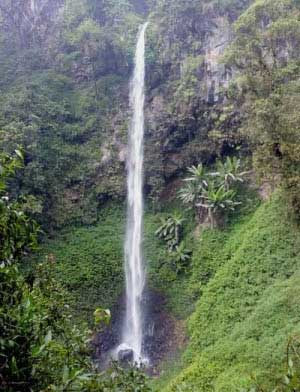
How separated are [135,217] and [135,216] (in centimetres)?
6

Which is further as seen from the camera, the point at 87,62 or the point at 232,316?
the point at 87,62

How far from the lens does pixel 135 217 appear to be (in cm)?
1970

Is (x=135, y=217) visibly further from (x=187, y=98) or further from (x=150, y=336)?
(x=187, y=98)

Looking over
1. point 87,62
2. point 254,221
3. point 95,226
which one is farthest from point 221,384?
point 87,62

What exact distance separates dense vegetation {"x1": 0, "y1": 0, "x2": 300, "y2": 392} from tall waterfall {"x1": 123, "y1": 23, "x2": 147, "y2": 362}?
397 millimetres

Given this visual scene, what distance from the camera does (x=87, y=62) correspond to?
2469 centimetres

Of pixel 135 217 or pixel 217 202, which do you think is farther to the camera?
pixel 135 217

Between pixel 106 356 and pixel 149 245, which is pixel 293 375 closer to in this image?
pixel 106 356

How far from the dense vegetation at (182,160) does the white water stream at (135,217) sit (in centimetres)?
39

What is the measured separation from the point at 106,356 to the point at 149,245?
201 inches

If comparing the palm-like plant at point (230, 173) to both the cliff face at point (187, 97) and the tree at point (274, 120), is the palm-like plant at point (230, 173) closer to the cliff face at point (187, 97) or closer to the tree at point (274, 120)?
the cliff face at point (187, 97)

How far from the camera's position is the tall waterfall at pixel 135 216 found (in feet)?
53.4

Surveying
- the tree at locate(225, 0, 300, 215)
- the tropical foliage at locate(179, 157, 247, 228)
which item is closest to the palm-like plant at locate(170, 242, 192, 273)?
the tropical foliage at locate(179, 157, 247, 228)

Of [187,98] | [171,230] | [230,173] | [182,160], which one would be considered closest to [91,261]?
[171,230]
